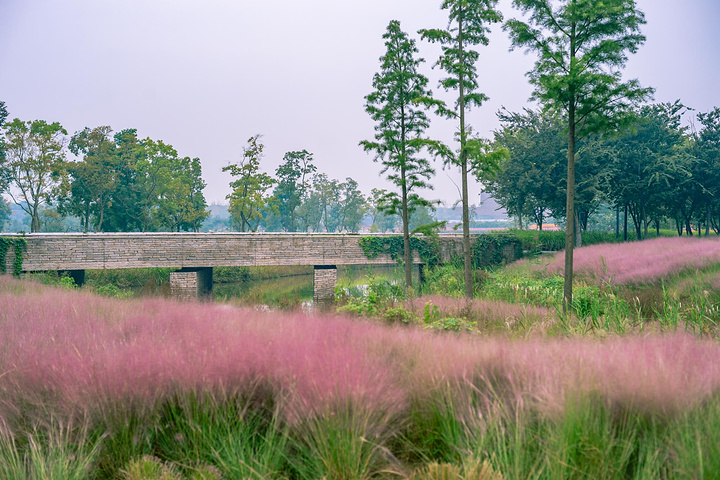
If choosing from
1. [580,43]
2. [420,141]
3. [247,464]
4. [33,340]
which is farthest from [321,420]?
[420,141]

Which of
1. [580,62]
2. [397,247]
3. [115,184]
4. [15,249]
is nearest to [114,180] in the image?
[115,184]

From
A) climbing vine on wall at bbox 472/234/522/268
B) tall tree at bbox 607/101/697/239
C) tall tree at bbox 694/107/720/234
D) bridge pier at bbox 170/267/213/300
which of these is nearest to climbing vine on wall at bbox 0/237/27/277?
bridge pier at bbox 170/267/213/300

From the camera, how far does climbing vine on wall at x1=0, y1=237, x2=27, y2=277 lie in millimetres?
18391

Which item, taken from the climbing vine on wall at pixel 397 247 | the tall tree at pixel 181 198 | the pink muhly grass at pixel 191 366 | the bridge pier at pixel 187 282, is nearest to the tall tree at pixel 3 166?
the tall tree at pixel 181 198

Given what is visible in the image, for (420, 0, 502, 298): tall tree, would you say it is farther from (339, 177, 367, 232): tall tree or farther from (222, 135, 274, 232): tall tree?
(339, 177, 367, 232): tall tree

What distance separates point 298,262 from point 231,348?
61.9ft

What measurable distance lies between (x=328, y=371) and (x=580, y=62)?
8724mm

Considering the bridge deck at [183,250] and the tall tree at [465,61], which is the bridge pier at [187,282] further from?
the tall tree at [465,61]

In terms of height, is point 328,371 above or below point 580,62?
below

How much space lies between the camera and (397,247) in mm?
22344

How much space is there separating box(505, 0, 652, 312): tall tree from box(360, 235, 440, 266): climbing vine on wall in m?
13.4

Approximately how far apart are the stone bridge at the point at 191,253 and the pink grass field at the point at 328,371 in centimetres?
1715

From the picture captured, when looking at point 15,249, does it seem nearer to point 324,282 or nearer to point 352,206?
point 324,282

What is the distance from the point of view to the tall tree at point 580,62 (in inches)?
328
